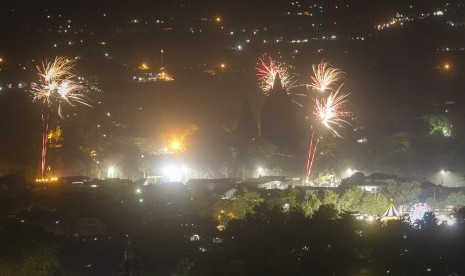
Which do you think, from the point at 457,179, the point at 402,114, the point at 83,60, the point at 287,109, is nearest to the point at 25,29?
the point at 83,60

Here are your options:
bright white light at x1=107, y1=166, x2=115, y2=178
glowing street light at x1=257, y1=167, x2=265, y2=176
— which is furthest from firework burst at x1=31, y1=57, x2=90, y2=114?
glowing street light at x1=257, y1=167, x2=265, y2=176

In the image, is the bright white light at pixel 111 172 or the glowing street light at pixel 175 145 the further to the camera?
the glowing street light at pixel 175 145

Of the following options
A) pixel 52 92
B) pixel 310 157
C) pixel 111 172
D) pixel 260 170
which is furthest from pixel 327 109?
pixel 52 92

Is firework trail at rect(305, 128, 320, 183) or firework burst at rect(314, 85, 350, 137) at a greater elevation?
firework burst at rect(314, 85, 350, 137)

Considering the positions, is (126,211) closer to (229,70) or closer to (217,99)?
(217,99)

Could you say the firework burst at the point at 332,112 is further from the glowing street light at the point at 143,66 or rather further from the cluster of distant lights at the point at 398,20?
the glowing street light at the point at 143,66

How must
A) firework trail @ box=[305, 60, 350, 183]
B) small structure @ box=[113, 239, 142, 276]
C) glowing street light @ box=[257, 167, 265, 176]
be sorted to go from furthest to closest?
glowing street light @ box=[257, 167, 265, 176] → firework trail @ box=[305, 60, 350, 183] → small structure @ box=[113, 239, 142, 276]

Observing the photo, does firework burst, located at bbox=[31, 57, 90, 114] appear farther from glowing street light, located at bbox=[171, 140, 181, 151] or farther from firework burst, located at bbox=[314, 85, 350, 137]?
firework burst, located at bbox=[314, 85, 350, 137]

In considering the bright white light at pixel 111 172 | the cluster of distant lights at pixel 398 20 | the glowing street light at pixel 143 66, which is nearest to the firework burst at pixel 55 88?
the bright white light at pixel 111 172
